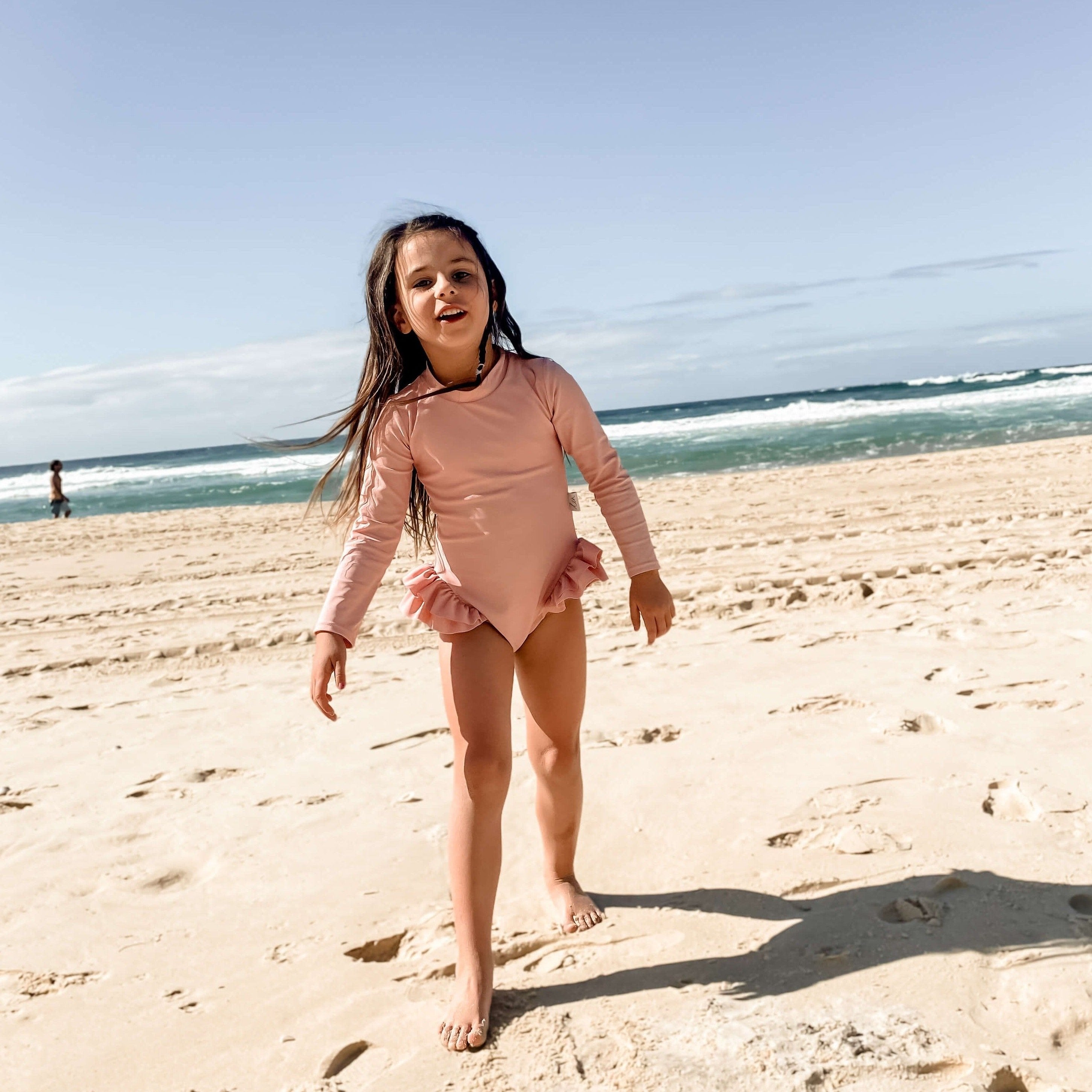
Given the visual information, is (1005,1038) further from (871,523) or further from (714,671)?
(871,523)

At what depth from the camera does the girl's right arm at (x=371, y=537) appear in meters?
2.15

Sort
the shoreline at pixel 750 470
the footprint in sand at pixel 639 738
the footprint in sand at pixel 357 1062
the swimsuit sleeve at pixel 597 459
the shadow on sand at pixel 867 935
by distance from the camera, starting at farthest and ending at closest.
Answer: the shoreline at pixel 750 470 → the footprint in sand at pixel 639 738 → the swimsuit sleeve at pixel 597 459 → the shadow on sand at pixel 867 935 → the footprint in sand at pixel 357 1062

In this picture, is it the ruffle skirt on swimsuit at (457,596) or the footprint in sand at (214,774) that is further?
the footprint in sand at (214,774)

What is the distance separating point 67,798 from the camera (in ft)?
11.2

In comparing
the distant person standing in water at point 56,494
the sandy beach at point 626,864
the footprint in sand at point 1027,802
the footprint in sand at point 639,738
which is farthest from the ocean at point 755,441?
the footprint in sand at point 1027,802

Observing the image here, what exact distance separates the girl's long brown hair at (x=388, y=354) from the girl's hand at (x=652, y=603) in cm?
53

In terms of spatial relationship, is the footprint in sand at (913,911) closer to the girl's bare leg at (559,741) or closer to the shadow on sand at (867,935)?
the shadow on sand at (867,935)

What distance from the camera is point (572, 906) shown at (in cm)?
241

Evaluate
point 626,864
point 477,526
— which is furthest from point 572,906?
point 477,526

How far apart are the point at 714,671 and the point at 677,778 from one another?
1190 millimetres

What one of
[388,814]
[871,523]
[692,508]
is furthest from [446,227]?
[692,508]

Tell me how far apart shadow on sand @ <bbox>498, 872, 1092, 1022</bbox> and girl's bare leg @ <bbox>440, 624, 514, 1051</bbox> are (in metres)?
0.12

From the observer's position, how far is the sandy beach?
1.89 metres

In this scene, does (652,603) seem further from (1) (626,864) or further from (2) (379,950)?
(2) (379,950)
